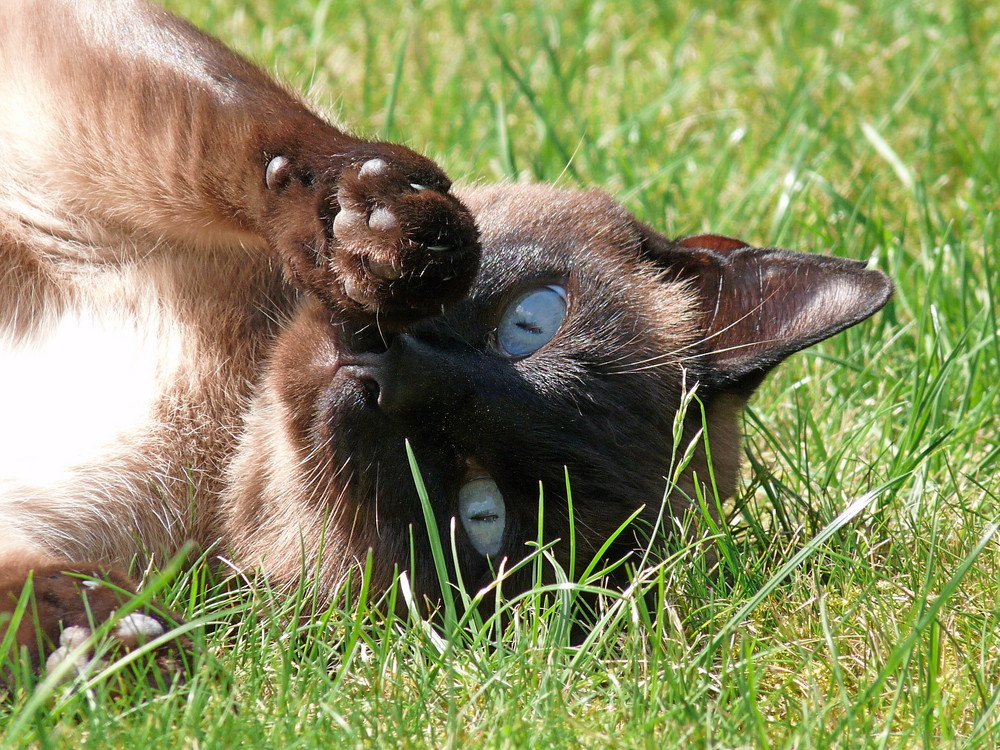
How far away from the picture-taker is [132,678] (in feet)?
5.47

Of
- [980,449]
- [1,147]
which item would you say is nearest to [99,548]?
[1,147]

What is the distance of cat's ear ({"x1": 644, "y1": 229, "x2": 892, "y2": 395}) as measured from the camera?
2264mm

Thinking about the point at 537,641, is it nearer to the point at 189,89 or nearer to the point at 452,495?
the point at 452,495

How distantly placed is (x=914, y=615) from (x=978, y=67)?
3.19 meters

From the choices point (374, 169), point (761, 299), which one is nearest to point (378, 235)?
point (374, 169)

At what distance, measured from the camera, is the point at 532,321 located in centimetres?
224

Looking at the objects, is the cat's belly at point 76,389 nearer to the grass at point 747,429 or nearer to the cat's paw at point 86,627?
the grass at point 747,429

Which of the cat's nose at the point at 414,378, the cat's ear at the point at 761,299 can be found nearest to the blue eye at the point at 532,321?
the cat's nose at the point at 414,378

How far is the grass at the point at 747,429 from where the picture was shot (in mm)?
1718

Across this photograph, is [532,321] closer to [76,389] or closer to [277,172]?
[277,172]

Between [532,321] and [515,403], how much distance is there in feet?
0.68

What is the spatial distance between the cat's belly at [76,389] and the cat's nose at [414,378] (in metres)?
0.54

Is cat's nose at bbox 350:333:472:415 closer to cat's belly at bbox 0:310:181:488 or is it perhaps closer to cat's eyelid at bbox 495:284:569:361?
cat's eyelid at bbox 495:284:569:361

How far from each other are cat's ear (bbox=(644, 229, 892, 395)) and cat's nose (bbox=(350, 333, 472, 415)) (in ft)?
1.82
